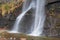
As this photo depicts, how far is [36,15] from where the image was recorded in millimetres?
16156

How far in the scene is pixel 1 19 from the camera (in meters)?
17.5

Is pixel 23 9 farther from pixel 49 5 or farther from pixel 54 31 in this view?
pixel 54 31

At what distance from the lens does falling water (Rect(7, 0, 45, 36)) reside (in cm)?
1532

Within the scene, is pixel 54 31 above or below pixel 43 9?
below

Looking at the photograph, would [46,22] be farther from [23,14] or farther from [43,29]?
[23,14]

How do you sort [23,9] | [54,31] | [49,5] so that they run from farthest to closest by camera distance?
[23,9], [49,5], [54,31]

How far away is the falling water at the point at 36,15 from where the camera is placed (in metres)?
15.3

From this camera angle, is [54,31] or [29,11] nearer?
[54,31]

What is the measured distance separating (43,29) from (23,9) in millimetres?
3038

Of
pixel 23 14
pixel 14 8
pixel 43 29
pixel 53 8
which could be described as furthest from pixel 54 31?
pixel 14 8

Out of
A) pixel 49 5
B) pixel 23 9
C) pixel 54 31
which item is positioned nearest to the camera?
pixel 54 31

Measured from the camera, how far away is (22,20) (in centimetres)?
1608

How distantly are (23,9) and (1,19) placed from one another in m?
1.77

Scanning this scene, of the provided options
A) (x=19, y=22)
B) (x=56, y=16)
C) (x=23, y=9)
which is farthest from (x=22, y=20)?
(x=56, y=16)
